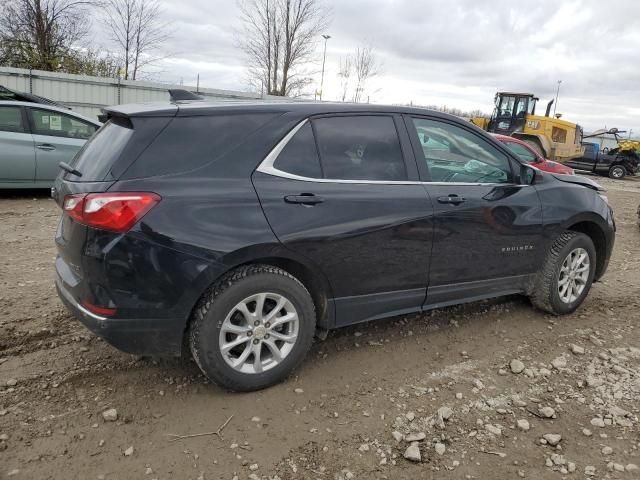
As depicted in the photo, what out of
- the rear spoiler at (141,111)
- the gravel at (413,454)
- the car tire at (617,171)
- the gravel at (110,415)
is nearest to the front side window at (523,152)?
the rear spoiler at (141,111)

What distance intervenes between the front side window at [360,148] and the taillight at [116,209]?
1086mm

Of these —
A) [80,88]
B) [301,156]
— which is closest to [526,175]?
[301,156]

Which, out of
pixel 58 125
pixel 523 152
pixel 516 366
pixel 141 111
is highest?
pixel 523 152

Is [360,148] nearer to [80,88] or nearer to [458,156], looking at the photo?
[458,156]

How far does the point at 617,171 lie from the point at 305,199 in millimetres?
25365

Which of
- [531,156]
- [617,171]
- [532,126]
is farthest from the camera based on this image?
[617,171]

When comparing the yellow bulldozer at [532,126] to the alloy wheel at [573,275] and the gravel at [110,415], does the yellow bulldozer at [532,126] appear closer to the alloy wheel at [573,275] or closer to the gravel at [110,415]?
the alloy wheel at [573,275]

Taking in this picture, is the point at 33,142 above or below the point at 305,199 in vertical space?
below

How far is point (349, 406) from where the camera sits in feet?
9.87

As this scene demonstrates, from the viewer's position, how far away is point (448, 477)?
248 cm

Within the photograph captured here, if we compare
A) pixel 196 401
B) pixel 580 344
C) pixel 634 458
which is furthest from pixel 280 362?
pixel 580 344

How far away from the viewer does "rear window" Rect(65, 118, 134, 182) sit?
2.73m

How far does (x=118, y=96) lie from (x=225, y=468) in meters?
18.0

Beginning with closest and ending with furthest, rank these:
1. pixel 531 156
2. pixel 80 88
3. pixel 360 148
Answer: pixel 360 148
pixel 531 156
pixel 80 88
